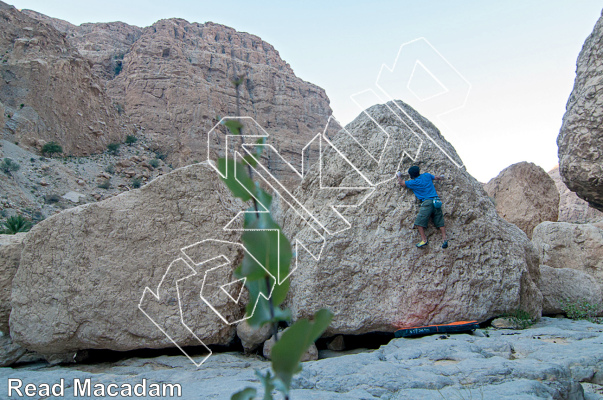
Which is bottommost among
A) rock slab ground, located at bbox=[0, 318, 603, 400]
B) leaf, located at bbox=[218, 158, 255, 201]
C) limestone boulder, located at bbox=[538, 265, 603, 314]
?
rock slab ground, located at bbox=[0, 318, 603, 400]

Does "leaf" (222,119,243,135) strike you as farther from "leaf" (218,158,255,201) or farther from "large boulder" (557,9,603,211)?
"large boulder" (557,9,603,211)

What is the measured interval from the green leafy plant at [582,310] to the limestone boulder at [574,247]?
1.20m

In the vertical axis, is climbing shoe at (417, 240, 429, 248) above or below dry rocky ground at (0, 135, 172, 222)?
below

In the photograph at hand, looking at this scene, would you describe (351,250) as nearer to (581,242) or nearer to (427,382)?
(427,382)

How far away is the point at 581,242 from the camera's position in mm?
5371

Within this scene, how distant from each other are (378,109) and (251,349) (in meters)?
2.78

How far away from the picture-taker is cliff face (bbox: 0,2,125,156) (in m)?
20.6

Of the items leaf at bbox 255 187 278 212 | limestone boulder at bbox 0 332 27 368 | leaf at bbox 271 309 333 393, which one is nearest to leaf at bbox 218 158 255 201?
leaf at bbox 255 187 278 212

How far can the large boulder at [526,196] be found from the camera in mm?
8555

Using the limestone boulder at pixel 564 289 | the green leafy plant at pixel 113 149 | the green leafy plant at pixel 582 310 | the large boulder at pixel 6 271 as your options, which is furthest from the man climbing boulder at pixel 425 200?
the green leafy plant at pixel 113 149

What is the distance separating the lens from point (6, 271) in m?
3.63

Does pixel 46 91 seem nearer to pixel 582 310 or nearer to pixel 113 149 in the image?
pixel 113 149

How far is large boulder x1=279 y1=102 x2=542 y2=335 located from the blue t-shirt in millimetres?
80

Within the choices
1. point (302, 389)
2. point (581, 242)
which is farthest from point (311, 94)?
point (302, 389)
